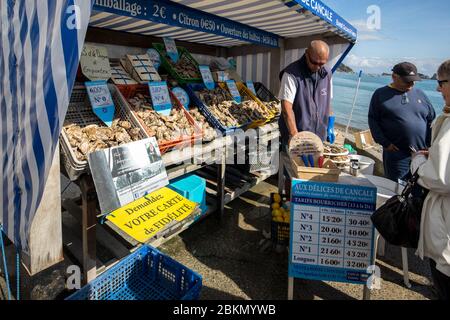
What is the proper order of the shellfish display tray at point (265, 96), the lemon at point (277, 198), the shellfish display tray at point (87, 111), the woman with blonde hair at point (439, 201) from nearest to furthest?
the woman with blonde hair at point (439, 201) → the shellfish display tray at point (87, 111) → the lemon at point (277, 198) → the shellfish display tray at point (265, 96)

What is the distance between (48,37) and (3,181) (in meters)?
1.16

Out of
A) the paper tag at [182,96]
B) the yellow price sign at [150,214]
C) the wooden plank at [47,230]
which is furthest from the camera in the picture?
the paper tag at [182,96]

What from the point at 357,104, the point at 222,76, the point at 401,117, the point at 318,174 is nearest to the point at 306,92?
the point at 401,117

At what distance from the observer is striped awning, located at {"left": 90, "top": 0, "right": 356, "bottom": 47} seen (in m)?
3.08

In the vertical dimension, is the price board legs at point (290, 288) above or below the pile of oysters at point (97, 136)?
below

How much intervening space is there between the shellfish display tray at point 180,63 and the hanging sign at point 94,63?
3.02 feet

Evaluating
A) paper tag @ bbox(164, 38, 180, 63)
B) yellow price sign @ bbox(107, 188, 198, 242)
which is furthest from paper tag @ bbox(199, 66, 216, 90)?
yellow price sign @ bbox(107, 188, 198, 242)

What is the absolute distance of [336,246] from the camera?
2430 mm

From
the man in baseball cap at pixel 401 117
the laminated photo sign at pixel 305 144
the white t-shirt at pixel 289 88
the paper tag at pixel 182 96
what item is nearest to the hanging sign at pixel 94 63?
the paper tag at pixel 182 96

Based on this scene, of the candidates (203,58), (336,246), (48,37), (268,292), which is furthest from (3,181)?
(203,58)

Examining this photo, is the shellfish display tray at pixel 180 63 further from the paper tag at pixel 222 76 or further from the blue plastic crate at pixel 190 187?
the blue plastic crate at pixel 190 187

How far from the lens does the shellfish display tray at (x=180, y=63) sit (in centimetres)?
392

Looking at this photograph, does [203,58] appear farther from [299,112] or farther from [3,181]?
[3,181]

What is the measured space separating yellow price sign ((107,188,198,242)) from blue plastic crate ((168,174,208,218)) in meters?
0.45
